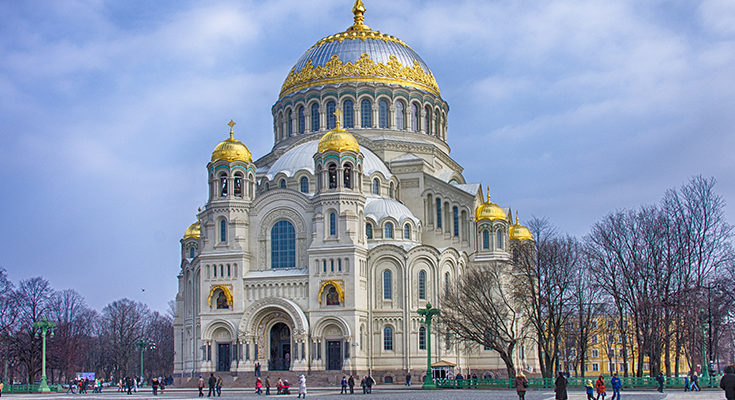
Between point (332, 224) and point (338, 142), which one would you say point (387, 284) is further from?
point (338, 142)

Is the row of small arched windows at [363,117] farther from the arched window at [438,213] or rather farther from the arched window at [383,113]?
the arched window at [438,213]

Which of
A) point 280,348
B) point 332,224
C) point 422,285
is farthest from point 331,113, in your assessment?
point 280,348

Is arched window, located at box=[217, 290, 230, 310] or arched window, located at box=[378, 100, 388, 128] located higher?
arched window, located at box=[378, 100, 388, 128]

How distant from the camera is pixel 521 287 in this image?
41.5m

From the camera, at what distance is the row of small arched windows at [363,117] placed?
2344 inches

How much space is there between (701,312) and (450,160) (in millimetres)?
28577

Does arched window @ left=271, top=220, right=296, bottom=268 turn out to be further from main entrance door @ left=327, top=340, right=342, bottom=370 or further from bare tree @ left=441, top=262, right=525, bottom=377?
bare tree @ left=441, top=262, right=525, bottom=377

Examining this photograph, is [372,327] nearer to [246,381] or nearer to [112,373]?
[246,381]

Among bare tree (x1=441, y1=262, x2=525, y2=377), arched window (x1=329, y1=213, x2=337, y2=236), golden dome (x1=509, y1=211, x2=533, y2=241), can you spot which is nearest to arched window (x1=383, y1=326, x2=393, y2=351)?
bare tree (x1=441, y1=262, x2=525, y2=377)

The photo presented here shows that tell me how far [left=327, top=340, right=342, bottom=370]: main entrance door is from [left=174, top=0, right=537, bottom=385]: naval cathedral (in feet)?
0.19

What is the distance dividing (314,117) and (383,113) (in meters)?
4.96

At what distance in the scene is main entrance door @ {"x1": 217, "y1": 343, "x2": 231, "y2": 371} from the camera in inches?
1861

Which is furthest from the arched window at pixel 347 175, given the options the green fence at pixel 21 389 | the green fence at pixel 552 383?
the green fence at pixel 21 389

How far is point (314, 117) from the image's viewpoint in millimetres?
60156
